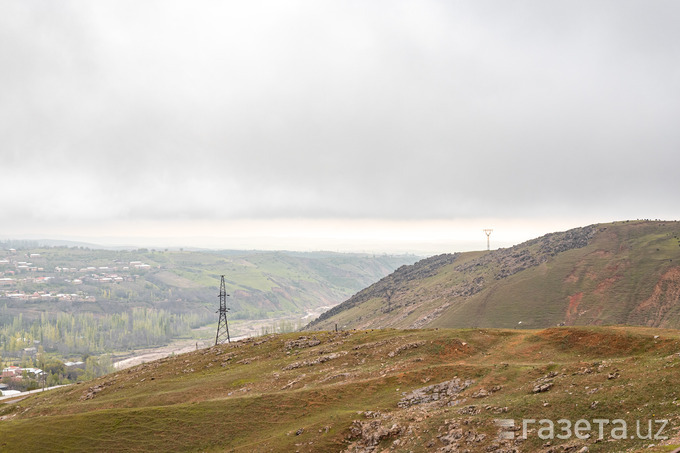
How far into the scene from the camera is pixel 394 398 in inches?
2571

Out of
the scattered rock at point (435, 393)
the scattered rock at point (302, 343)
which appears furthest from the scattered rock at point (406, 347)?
the scattered rock at point (302, 343)

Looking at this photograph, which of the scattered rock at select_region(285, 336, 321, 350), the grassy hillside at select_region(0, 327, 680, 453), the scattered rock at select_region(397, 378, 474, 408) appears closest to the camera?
the grassy hillside at select_region(0, 327, 680, 453)

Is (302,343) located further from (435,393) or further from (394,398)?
(435,393)

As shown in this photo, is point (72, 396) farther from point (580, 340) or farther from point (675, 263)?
point (675, 263)

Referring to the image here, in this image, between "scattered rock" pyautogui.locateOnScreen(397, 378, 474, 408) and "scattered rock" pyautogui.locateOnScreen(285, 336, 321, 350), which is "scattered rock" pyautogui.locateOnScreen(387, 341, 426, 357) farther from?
"scattered rock" pyautogui.locateOnScreen(285, 336, 321, 350)

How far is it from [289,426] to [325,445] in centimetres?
981

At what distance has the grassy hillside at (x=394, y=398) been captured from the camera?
47.8 meters

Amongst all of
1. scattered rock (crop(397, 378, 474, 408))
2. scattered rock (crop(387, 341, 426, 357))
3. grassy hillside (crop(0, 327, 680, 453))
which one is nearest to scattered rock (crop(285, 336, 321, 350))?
grassy hillside (crop(0, 327, 680, 453))

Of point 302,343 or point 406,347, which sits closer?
point 406,347

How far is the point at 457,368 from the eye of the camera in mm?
69500

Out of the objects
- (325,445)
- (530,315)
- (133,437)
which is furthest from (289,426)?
(530,315)

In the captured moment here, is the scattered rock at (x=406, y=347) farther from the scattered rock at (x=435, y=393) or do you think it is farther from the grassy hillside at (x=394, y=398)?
the scattered rock at (x=435, y=393)

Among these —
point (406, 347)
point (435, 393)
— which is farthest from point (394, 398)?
point (406, 347)

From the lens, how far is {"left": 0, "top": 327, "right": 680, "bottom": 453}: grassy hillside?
47781 millimetres
